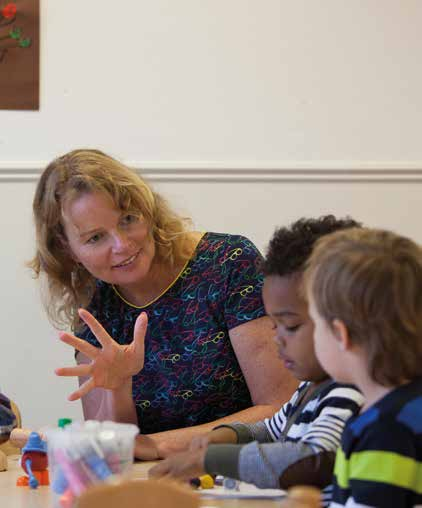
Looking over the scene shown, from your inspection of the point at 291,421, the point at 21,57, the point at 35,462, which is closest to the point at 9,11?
the point at 21,57

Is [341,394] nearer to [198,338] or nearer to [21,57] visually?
[198,338]

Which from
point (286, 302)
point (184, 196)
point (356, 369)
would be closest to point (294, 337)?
point (286, 302)

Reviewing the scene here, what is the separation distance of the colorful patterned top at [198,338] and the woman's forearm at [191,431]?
0.08 m

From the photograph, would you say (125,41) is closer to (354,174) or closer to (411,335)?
(354,174)

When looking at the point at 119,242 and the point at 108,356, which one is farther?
the point at 119,242

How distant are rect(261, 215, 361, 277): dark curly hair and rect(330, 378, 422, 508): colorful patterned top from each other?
0.38 m

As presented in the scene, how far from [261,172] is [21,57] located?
76 centimetres

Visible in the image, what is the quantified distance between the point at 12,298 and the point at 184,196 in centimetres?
57

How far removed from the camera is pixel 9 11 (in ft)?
8.49

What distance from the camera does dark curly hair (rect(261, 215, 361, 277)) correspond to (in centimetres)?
136

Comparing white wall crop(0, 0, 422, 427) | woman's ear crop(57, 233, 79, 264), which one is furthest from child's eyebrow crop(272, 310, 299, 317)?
white wall crop(0, 0, 422, 427)

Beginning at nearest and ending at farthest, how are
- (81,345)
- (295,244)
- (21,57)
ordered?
1. (295,244)
2. (81,345)
3. (21,57)

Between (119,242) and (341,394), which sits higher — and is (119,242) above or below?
Result: above

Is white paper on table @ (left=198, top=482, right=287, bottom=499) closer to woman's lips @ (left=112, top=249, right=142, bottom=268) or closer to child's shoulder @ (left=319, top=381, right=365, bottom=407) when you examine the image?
child's shoulder @ (left=319, top=381, right=365, bottom=407)
